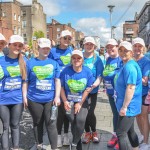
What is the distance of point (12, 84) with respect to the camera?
4.35 m

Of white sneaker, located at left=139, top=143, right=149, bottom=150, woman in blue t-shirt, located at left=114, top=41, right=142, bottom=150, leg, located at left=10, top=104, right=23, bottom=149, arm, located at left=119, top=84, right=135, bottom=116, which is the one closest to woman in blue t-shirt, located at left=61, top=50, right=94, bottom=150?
woman in blue t-shirt, located at left=114, top=41, right=142, bottom=150

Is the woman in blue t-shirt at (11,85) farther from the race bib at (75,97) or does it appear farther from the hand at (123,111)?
the hand at (123,111)

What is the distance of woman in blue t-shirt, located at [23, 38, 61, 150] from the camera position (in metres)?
4.41

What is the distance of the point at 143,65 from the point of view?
4500 millimetres

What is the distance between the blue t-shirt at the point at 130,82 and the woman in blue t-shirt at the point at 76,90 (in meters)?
0.63

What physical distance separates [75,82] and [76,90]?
13 centimetres

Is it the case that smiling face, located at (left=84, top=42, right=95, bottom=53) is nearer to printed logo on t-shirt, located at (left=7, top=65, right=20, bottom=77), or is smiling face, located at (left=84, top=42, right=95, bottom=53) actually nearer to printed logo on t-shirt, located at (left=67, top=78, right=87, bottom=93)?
printed logo on t-shirt, located at (left=67, top=78, right=87, bottom=93)

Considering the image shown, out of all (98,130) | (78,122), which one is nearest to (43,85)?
(78,122)

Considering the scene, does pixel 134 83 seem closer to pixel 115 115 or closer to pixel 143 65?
pixel 143 65

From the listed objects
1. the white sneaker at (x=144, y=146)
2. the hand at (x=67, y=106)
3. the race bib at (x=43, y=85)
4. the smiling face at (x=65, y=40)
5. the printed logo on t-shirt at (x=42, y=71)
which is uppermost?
the smiling face at (x=65, y=40)

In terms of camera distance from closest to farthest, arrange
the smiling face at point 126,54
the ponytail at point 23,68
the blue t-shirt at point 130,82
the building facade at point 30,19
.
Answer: the blue t-shirt at point 130,82, the smiling face at point 126,54, the ponytail at point 23,68, the building facade at point 30,19

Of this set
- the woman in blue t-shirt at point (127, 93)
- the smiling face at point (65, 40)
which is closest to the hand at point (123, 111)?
the woman in blue t-shirt at point (127, 93)

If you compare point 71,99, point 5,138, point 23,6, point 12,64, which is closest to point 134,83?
point 71,99

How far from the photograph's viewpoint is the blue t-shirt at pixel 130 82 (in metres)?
3.75
